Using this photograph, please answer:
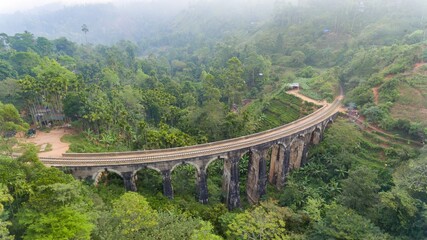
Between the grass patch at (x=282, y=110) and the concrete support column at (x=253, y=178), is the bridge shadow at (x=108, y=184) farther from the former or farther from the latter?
the grass patch at (x=282, y=110)

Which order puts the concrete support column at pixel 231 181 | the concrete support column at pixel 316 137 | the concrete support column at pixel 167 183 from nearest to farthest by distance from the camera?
the concrete support column at pixel 167 183 < the concrete support column at pixel 231 181 < the concrete support column at pixel 316 137

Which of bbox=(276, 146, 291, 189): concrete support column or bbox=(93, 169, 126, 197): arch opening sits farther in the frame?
bbox=(276, 146, 291, 189): concrete support column

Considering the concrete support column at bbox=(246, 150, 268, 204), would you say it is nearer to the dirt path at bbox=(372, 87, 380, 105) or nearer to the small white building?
the dirt path at bbox=(372, 87, 380, 105)

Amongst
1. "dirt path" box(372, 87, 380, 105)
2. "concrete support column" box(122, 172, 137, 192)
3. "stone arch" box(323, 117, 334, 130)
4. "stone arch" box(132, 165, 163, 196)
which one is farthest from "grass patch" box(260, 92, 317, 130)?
"concrete support column" box(122, 172, 137, 192)

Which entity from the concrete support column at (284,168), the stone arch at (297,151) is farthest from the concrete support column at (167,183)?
the stone arch at (297,151)

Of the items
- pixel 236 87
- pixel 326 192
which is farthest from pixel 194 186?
pixel 236 87

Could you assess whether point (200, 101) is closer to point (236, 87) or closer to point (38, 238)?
point (236, 87)

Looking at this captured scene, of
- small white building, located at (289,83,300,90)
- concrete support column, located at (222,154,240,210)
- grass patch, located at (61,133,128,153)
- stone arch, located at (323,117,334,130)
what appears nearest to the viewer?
concrete support column, located at (222,154,240,210)

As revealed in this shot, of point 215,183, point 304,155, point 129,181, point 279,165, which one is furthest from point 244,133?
point 129,181
